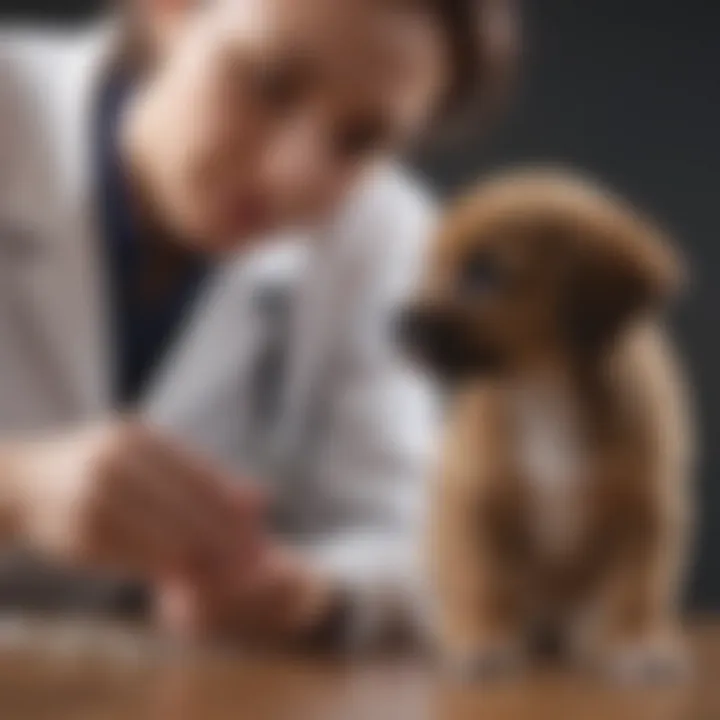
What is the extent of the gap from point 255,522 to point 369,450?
74 millimetres

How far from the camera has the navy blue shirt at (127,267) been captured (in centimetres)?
88

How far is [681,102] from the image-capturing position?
2.93ft

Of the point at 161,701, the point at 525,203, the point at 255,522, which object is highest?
the point at 525,203

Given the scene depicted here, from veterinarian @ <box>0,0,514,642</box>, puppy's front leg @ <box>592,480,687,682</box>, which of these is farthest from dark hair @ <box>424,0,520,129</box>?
puppy's front leg @ <box>592,480,687,682</box>

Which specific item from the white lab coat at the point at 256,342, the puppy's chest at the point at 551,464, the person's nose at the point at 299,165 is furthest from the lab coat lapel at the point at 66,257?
the puppy's chest at the point at 551,464

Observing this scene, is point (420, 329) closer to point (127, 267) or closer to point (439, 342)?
point (439, 342)

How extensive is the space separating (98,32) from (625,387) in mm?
346

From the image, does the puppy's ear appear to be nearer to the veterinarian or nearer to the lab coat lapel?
the veterinarian

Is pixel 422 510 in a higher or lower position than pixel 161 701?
higher

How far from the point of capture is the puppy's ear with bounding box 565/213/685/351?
0.84 meters

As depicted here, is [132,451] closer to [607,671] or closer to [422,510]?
[422,510]

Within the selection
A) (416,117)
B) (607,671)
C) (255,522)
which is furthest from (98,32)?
(607,671)

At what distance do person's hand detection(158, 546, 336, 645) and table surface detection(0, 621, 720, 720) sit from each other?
0.8 inches

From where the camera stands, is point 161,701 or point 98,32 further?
point 98,32
